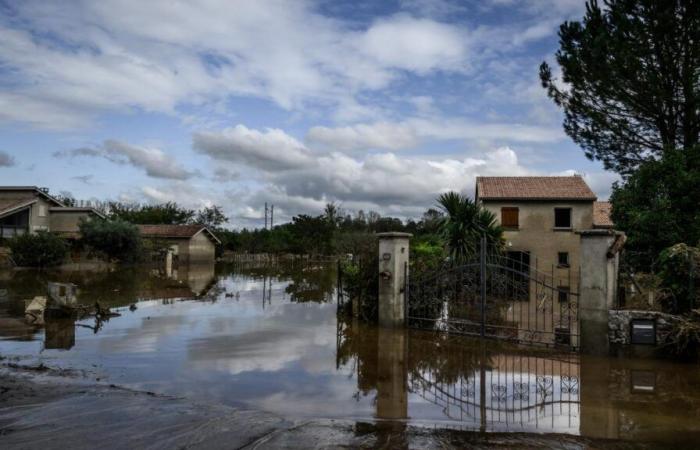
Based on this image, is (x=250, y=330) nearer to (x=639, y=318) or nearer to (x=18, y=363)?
(x=18, y=363)

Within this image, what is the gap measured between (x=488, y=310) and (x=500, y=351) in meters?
5.52

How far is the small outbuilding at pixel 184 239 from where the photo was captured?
1861 inches

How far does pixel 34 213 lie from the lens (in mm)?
40562

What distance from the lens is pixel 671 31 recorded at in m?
18.0

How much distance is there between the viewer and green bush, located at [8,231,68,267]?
31.8 m

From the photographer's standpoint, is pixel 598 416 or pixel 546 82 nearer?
pixel 598 416

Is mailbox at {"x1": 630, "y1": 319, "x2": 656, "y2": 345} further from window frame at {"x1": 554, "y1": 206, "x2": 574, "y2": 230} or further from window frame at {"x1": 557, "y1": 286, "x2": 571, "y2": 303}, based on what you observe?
window frame at {"x1": 554, "y1": 206, "x2": 574, "y2": 230}

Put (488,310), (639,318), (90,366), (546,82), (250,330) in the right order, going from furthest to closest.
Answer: (546,82)
(488,310)
(250,330)
(639,318)
(90,366)

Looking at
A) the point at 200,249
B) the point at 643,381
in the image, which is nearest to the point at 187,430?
the point at 643,381

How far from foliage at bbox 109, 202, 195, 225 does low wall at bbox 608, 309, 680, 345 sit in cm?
5718

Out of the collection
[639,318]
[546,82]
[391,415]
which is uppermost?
[546,82]

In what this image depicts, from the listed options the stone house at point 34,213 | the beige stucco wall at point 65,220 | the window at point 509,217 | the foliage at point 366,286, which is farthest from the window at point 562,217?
the beige stucco wall at point 65,220

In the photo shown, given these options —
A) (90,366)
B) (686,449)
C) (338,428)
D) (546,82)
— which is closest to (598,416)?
(686,449)

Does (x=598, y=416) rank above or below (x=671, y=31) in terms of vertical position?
below
